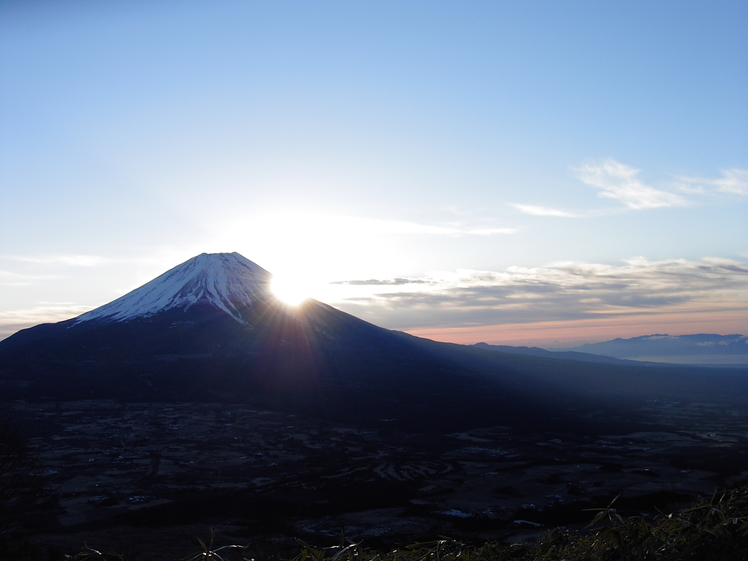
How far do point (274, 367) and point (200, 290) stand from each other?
154ft

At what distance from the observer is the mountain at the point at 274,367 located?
91.2m

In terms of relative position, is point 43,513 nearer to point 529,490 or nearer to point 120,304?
point 529,490

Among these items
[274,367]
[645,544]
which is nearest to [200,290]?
[274,367]

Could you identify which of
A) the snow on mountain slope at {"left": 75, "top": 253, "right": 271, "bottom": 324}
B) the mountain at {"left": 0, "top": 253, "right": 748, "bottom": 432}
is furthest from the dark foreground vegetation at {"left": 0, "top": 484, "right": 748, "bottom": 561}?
the snow on mountain slope at {"left": 75, "top": 253, "right": 271, "bottom": 324}

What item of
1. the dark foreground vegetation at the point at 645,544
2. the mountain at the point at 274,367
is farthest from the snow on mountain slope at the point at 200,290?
the dark foreground vegetation at the point at 645,544

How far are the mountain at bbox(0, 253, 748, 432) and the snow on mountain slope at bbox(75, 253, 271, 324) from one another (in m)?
0.47

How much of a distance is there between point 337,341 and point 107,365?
4966 centimetres

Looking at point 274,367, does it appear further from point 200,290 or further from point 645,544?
point 645,544

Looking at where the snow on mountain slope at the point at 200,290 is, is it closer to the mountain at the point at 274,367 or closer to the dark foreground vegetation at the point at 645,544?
→ the mountain at the point at 274,367

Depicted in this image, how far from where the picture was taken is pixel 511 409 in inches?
3679

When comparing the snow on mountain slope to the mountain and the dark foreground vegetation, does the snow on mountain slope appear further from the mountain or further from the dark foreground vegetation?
the dark foreground vegetation

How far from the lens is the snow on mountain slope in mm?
138250

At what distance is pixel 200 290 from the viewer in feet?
478

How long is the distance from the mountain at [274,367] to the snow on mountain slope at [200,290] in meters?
0.47
